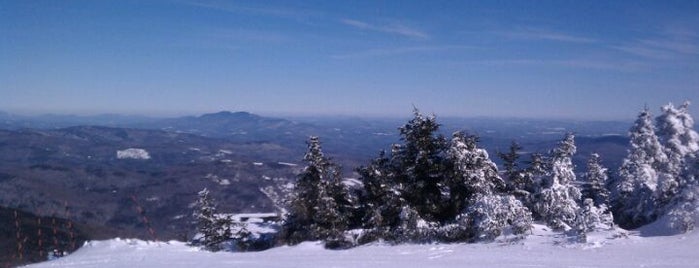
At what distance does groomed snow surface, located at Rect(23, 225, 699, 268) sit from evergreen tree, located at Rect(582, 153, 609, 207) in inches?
391

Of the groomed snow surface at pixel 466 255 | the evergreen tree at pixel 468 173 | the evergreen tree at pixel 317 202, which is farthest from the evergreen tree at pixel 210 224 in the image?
the evergreen tree at pixel 468 173

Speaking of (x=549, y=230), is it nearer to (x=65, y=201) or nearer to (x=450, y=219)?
(x=450, y=219)

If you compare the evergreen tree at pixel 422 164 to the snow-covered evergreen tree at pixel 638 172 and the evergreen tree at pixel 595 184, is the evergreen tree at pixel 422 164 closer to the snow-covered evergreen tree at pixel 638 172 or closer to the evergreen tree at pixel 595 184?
the evergreen tree at pixel 595 184

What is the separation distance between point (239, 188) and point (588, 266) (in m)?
164

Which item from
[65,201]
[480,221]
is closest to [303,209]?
[480,221]

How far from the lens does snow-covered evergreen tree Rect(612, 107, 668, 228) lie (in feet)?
86.7

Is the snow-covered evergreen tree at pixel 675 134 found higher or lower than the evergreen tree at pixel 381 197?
higher

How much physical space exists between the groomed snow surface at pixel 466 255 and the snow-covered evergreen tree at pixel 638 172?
919 centimetres

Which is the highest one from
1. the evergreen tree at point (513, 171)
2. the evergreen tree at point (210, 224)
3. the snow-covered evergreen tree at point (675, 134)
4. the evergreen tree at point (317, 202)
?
the snow-covered evergreen tree at point (675, 134)

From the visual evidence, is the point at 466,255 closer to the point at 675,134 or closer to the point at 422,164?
the point at 422,164

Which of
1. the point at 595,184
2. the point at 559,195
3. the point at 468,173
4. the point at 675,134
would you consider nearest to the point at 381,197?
the point at 468,173

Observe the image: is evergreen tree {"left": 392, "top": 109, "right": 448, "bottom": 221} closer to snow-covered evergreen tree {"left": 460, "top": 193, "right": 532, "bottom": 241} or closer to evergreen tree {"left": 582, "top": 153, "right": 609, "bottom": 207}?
snow-covered evergreen tree {"left": 460, "top": 193, "right": 532, "bottom": 241}

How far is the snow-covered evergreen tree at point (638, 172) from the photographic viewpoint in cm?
2642

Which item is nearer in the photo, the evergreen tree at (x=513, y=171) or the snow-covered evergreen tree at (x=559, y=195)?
the snow-covered evergreen tree at (x=559, y=195)
